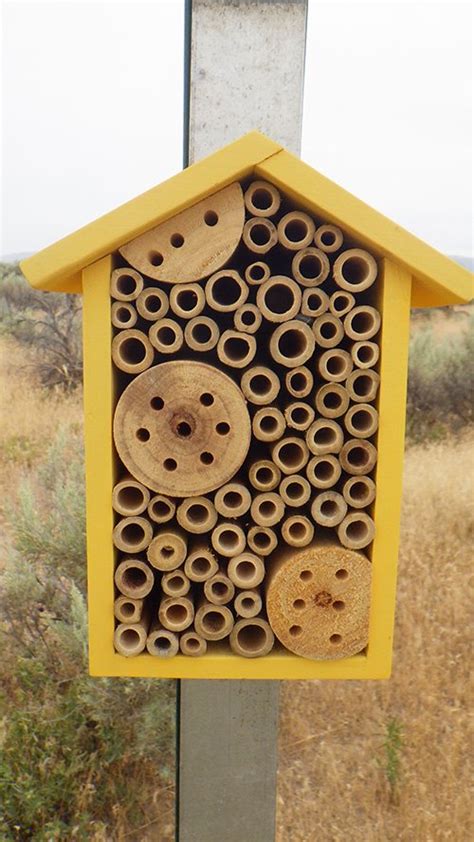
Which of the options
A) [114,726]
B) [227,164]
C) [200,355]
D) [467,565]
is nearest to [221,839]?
[114,726]

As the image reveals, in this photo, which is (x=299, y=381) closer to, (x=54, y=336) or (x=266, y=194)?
(x=266, y=194)

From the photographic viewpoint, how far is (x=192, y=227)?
1.20 m

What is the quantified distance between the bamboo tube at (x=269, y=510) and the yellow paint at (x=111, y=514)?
0.18m

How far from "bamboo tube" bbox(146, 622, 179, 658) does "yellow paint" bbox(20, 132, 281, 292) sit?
Answer: 0.69 meters

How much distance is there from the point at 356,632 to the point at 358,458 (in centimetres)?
33

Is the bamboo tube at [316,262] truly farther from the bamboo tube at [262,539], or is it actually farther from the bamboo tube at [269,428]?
the bamboo tube at [262,539]

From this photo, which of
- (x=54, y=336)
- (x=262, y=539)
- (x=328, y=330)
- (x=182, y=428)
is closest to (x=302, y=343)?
(x=328, y=330)

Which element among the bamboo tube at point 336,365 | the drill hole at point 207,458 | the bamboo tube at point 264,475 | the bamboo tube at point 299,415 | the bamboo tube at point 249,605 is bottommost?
the bamboo tube at point 249,605

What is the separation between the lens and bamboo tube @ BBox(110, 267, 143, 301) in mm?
1206

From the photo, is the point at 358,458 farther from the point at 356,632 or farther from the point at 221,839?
the point at 221,839

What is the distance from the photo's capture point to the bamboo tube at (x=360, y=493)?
125 centimetres

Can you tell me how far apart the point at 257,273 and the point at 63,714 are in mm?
2323

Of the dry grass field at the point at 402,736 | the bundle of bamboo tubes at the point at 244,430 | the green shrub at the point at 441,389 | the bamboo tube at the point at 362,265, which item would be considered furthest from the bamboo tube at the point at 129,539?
the green shrub at the point at 441,389

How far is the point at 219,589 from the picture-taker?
1257 millimetres
